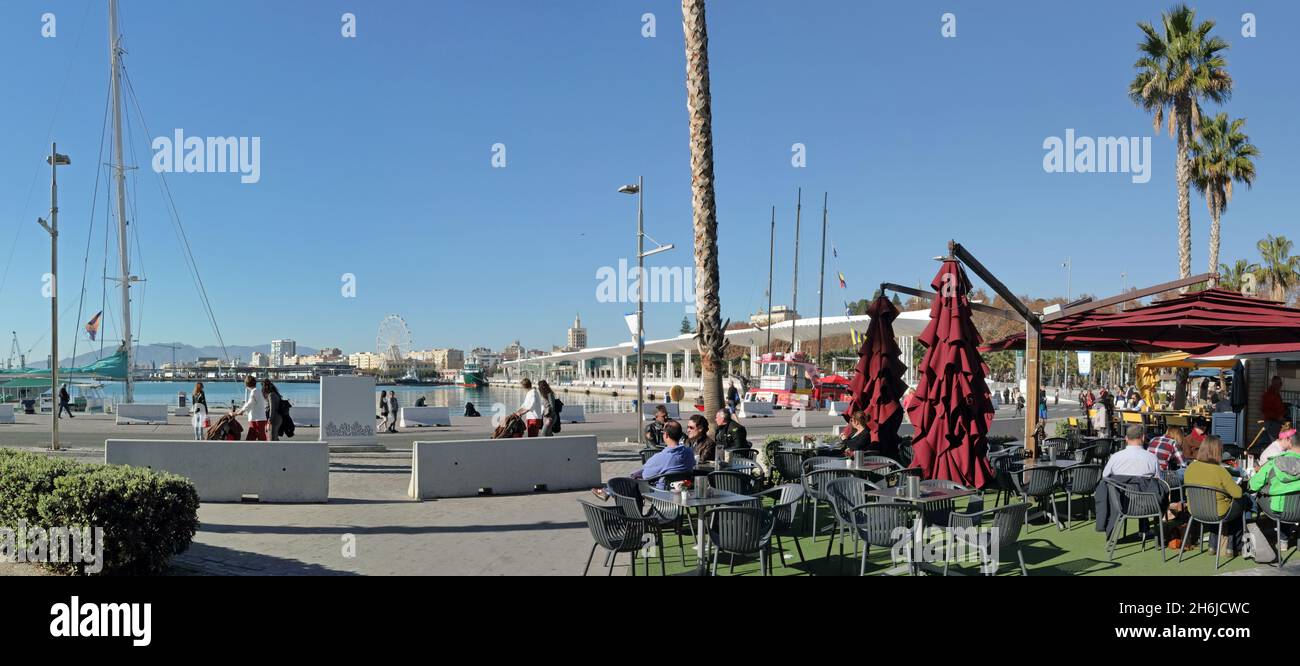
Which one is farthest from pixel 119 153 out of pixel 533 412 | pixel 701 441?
pixel 701 441

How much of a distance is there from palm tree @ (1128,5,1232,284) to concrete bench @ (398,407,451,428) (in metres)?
26.6

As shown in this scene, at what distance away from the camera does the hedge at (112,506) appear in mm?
6535

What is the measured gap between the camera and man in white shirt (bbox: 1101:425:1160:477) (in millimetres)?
8352

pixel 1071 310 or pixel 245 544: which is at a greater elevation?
pixel 1071 310

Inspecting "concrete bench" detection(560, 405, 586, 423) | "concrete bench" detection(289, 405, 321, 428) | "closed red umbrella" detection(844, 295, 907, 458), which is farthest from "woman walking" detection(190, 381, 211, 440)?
"closed red umbrella" detection(844, 295, 907, 458)

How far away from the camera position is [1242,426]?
17.9 m

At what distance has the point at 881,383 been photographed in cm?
1212
